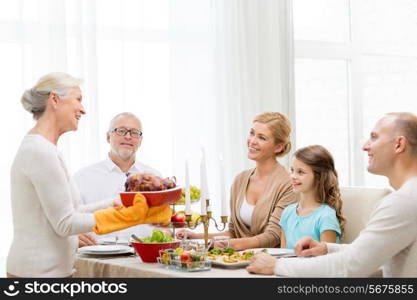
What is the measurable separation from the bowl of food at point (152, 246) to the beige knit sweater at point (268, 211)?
0.57m

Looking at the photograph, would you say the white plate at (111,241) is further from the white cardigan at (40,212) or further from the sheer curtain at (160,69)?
the sheer curtain at (160,69)

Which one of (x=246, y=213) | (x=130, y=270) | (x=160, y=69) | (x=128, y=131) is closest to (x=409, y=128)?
(x=130, y=270)

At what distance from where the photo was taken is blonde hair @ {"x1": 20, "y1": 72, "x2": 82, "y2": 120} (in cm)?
258

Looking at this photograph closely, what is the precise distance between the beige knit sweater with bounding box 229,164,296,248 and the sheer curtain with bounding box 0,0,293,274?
134cm

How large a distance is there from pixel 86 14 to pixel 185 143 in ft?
3.64

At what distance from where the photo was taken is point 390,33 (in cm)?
605

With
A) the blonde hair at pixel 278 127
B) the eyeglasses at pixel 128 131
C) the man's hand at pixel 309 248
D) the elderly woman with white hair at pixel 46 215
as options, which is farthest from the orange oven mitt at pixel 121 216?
the eyeglasses at pixel 128 131

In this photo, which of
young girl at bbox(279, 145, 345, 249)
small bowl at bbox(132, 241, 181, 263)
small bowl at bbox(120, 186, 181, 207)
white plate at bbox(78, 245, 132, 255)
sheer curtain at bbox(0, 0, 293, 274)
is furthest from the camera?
sheer curtain at bbox(0, 0, 293, 274)

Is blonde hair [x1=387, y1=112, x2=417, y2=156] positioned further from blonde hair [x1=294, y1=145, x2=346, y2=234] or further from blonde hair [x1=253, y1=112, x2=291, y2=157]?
blonde hair [x1=253, y1=112, x2=291, y2=157]

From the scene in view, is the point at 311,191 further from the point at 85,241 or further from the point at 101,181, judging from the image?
the point at 101,181

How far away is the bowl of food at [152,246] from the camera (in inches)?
106

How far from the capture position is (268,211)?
3.25 meters

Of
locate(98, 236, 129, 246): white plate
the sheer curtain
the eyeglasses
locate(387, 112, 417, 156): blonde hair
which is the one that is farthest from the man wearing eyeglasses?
locate(387, 112, 417, 156): blonde hair

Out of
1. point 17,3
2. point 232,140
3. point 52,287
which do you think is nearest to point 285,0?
point 232,140
